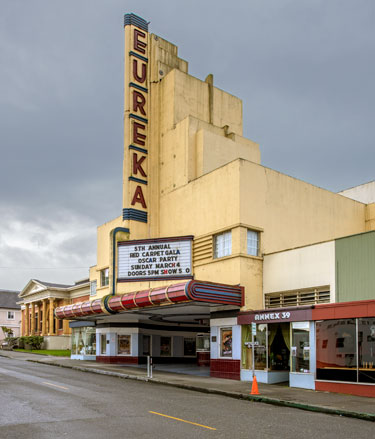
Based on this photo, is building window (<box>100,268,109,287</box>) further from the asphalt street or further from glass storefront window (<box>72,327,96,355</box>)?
the asphalt street

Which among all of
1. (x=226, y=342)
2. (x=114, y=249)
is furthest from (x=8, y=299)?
(x=226, y=342)

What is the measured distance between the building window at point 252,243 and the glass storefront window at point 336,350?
5916 millimetres

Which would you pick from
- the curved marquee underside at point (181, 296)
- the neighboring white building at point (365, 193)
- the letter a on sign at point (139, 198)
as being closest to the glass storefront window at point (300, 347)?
the curved marquee underside at point (181, 296)

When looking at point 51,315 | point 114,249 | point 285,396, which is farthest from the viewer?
point 51,315

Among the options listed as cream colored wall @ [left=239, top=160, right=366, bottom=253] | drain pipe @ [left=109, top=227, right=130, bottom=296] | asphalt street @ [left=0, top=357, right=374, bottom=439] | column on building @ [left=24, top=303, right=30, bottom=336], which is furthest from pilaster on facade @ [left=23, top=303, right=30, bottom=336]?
asphalt street @ [left=0, top=357, right=374, bottom=439]

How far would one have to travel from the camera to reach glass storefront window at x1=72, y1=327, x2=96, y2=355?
3972 cm

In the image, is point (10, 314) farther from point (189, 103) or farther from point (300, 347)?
point (300, 347)

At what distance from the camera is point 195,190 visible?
2870 centimetres

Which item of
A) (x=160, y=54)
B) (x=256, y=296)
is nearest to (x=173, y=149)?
(x=160, y=54)

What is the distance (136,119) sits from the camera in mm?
31266

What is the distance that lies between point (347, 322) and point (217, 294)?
6.21m

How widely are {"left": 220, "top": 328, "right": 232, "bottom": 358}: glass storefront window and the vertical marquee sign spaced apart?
8.80 meters

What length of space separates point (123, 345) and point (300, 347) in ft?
59.7

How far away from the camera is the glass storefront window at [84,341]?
39.7 m
